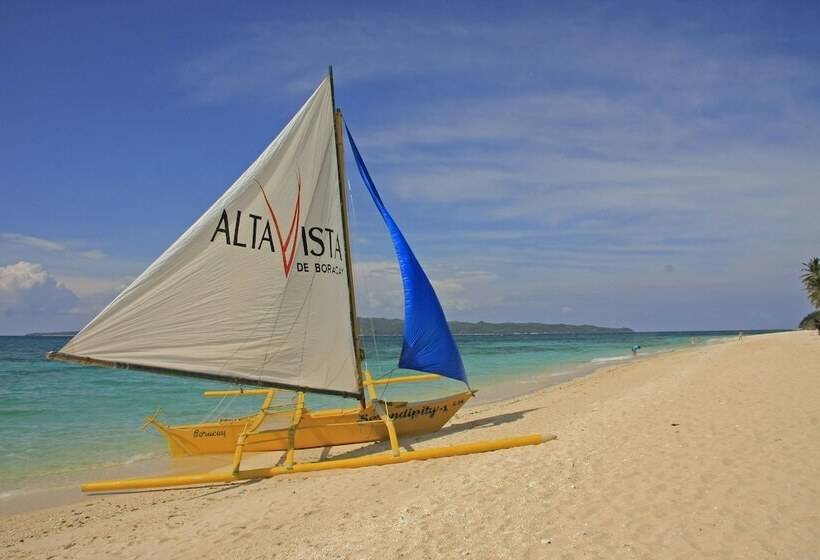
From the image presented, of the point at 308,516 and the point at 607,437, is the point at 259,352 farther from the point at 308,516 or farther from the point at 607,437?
the point at 607,437

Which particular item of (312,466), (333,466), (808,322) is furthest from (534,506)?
(808,322)

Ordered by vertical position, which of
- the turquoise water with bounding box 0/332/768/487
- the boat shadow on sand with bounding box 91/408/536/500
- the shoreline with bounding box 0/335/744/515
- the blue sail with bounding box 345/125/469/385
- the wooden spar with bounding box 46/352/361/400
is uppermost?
the blue sail with bounding box 345/125/469/385

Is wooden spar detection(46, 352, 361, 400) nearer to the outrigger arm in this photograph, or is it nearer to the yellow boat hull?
the outrigger arm

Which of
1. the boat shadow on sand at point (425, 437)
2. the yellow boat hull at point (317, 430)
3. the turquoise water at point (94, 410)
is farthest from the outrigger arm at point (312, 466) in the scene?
the turquoise water at point (94, 410)

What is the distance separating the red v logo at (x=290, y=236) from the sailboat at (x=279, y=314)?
0.02 metres

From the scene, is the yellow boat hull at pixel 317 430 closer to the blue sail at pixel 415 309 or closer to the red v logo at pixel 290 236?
the blue sail at pixel 415 309

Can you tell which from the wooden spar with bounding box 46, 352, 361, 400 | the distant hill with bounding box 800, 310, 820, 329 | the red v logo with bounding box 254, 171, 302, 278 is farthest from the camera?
the distant hill with bounding box 800, 310, 820, 329

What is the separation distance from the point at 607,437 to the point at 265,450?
638 cm

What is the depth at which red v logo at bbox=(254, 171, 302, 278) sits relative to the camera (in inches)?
386

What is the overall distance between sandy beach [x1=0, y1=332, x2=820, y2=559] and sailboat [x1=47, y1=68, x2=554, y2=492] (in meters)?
0.92

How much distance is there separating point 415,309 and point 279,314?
252 centimetres

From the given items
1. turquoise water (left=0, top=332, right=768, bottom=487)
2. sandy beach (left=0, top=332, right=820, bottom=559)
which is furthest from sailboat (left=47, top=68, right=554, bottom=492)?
turquoise water (left=0, top=332, right=768, bottom=487)

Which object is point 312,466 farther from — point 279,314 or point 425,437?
point 425,437

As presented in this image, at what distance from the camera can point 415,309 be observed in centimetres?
1089
